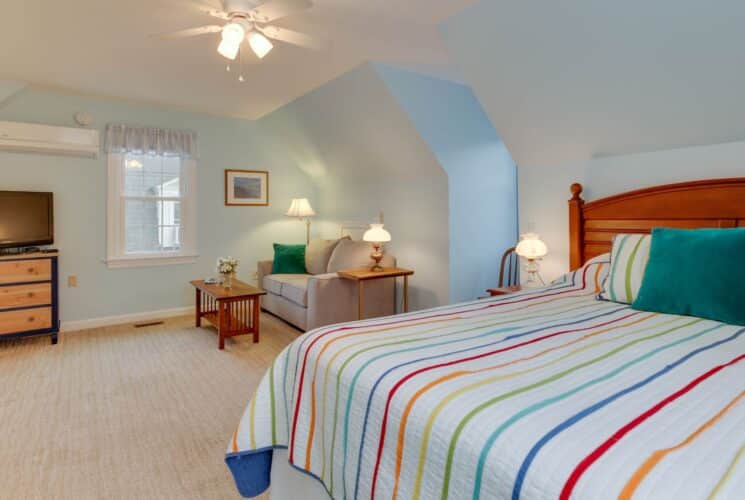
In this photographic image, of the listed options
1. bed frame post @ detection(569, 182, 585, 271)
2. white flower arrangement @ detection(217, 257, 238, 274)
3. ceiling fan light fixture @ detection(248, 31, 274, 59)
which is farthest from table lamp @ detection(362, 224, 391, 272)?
ceiling fan light fixture @ detection(248, 31, 274, 59)

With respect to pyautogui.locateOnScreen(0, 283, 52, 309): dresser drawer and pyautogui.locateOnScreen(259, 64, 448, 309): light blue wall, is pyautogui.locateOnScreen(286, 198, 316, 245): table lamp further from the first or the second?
pyautogui.locateOnScreen(0, 283, 52, 309): dresser drawer

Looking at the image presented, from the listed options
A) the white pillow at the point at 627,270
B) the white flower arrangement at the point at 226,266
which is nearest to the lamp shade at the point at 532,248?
the white pillow at the point at 627,270

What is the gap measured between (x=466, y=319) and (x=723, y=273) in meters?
1.09

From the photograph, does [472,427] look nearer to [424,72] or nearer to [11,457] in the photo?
[11,457]

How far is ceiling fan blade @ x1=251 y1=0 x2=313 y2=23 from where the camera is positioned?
2063 millimetres

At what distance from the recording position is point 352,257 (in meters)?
4.51

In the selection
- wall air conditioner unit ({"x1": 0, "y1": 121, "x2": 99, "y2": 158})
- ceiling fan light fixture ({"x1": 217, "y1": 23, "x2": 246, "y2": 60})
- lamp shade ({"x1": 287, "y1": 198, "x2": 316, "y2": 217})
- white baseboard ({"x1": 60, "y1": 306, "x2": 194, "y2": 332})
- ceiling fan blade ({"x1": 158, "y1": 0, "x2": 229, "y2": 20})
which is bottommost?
white baseboard ({"x1": 60, "y1": 306, "x2": 194, "y2": 332})

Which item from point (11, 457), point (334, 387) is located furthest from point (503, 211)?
Result: point (11, 457)

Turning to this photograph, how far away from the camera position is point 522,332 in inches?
61.1

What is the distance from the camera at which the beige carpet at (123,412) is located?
189 cm

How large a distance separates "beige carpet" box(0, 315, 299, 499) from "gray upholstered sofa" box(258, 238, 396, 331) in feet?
1.21

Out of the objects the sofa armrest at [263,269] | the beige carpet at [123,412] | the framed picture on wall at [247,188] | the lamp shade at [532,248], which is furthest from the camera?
the framed picture on wall at [247,188]

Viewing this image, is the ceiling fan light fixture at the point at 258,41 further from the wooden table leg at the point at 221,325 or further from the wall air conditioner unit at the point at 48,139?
the wall air conditioner unit at the point at 48,139

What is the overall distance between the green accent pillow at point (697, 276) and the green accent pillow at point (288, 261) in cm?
367
